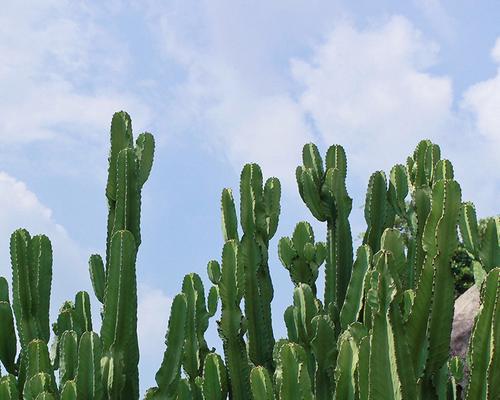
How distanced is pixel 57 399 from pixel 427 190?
2.07 meters

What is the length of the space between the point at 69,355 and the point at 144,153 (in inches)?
41.7

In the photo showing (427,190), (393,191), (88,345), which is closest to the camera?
(88,345)

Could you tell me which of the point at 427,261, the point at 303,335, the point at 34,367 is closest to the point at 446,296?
the point at 427,261

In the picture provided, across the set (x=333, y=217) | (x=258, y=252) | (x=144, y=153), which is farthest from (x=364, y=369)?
(x=144, y=153)

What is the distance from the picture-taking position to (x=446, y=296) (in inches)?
121

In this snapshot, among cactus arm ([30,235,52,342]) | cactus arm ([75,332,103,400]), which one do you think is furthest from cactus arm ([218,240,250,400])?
cactus arm ([30,235,52,342])

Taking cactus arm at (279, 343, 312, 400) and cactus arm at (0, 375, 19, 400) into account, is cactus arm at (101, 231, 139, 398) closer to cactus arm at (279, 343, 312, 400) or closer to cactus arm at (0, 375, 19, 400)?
cactus arm at (0, 375, 19, 400)

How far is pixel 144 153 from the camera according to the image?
4176mm

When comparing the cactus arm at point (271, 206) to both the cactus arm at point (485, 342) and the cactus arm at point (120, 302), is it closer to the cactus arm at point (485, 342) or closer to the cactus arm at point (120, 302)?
the cactus arm at point (120, 302)

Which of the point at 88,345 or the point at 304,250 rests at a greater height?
the point at 304,250

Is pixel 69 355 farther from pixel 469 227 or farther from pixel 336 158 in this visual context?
pixel 469 227

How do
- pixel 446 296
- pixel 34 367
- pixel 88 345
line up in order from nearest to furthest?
pixel 446 296, pixel 88 345, pixel 34 367

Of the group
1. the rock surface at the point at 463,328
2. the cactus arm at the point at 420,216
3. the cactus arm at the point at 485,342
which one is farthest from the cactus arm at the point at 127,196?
the rock surface at the point at 463,328

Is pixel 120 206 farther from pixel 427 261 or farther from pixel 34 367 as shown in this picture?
pixel 427 261
